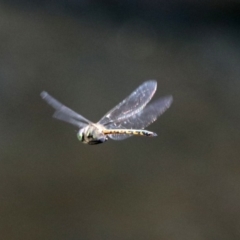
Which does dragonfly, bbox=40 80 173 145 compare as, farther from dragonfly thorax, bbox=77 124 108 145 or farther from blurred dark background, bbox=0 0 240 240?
blurred dark background, bbox=0 0 240 240

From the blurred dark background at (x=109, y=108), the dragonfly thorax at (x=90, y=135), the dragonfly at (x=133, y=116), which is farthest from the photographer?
the blurred dark background at (x=109, y=108)

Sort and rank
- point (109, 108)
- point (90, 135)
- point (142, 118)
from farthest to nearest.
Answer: point (109, 108) → point (142, 118) → point (90, 135)

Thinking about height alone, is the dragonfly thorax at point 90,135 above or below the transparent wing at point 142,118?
below

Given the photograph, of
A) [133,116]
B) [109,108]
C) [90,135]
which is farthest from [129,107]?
[109,108]

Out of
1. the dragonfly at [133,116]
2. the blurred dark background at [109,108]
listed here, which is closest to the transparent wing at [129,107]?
the dragonfly at [133,116]

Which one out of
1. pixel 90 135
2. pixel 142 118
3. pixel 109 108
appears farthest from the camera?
pixel 109 108

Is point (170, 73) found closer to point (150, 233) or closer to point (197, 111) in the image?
point (197, 111)

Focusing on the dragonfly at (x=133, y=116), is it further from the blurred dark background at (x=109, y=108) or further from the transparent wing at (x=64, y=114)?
the blurred dark background at (x=109, y=108)

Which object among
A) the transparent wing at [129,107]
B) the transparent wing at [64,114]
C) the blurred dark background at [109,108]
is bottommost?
the transparent wing at [64,114]

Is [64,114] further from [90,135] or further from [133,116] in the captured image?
[133,116]
